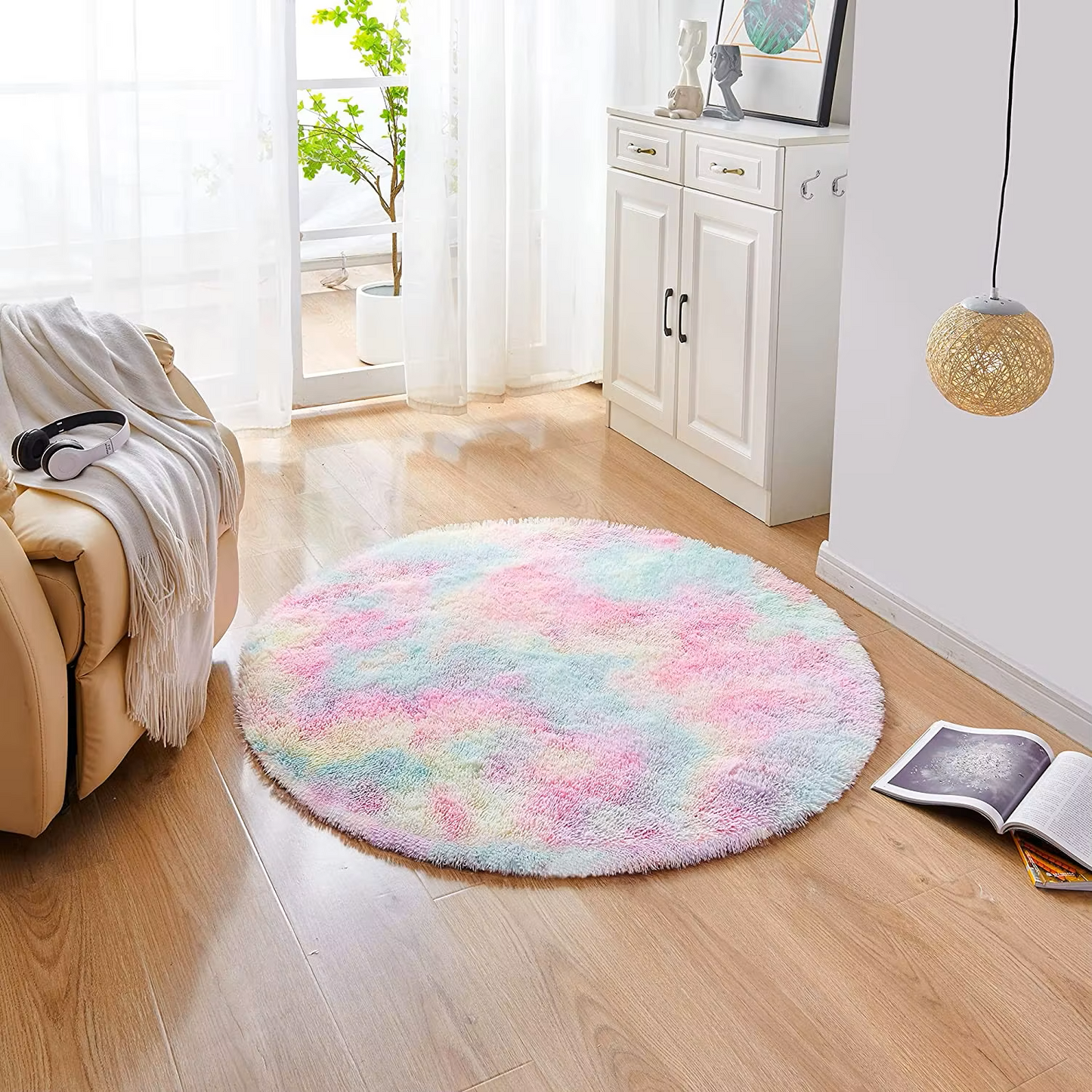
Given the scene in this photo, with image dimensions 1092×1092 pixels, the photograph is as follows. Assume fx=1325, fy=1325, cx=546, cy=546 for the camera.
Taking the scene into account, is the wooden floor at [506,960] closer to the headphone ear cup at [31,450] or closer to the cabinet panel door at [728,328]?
the headphone ear cup at [31,450]

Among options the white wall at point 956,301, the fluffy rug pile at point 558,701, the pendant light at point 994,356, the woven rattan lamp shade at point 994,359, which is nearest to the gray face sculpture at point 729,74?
the white wall at point 956,301

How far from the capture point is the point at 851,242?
2.93m

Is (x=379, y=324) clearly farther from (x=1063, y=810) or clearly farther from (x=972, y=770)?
(x=1063, y=810)

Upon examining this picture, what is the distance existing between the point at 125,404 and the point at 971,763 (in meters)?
1.72

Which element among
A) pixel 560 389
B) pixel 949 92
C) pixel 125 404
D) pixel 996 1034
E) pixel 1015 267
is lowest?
pixel 996 1034

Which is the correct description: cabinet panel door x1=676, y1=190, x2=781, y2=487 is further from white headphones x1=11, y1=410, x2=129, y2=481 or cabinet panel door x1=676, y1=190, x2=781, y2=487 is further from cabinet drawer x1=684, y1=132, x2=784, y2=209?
white headphones x1=11, y1=410, x2=129, y2=481

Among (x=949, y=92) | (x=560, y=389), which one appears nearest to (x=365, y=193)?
(x=560, y=389)

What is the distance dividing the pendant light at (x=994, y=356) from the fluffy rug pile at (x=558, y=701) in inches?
29.5

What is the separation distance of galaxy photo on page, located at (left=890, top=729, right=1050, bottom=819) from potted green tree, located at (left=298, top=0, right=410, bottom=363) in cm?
255

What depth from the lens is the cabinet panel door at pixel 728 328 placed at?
11.0ft

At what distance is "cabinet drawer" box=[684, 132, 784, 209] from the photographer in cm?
324

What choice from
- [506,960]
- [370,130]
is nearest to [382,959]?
[506,960]

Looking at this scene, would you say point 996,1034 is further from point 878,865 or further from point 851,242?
point 851,242

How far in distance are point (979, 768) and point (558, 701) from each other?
804mm
